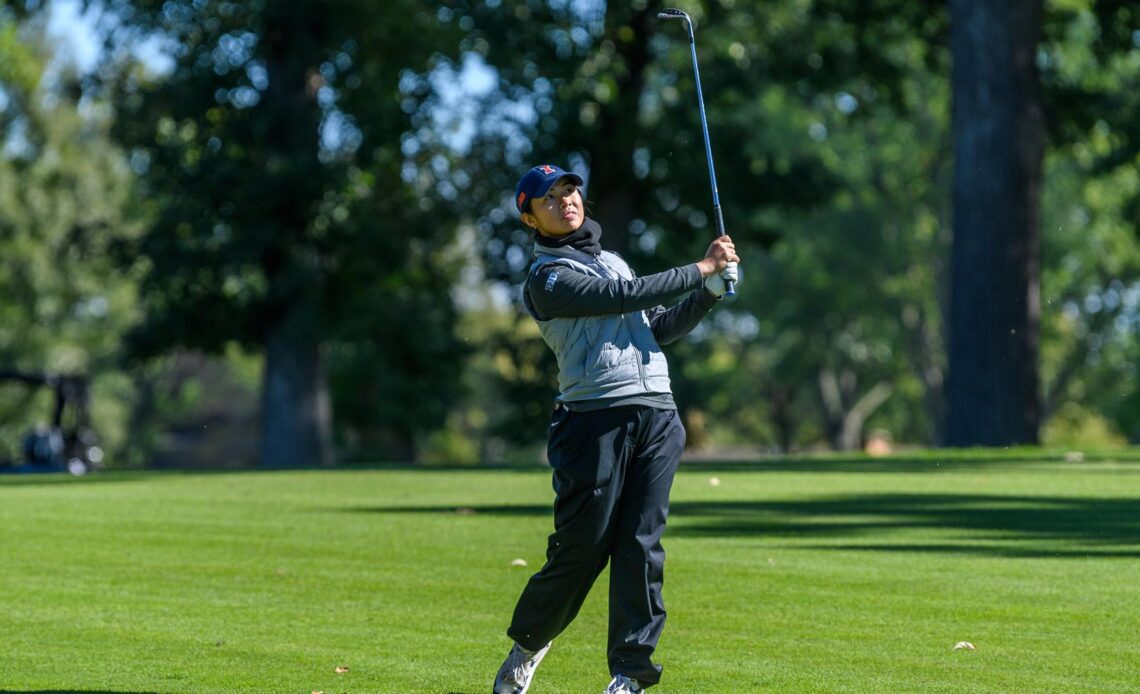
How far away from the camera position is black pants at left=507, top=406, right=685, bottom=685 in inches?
253

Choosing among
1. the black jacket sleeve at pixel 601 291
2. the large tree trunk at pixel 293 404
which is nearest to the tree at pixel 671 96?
the large tree trunk at pixel 293 404

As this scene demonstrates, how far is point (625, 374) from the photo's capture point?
6.46m

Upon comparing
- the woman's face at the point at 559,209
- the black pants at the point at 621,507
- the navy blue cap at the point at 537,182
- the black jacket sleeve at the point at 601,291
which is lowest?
the black pants at the point at 621,507

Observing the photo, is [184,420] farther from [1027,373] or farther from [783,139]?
[1027,373]

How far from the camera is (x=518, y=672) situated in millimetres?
6734

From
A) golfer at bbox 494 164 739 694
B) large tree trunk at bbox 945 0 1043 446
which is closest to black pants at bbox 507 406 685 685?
golfer at bbox 494 164 739 694

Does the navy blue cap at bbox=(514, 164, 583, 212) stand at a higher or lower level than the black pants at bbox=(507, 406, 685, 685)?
higher

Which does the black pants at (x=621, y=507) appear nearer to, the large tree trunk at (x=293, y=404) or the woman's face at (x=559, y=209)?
the woman's face at (x=559, y=209)

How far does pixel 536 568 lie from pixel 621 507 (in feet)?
14.3

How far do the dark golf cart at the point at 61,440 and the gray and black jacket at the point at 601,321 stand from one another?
28299mm

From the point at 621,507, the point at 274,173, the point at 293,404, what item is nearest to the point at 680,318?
the point at 621,507

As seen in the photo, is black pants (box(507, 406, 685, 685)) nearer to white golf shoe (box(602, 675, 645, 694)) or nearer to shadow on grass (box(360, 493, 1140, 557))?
white golf shoe (box(602, 675, 645, 694))

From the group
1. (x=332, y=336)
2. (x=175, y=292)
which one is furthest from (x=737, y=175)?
(x=175, y=292)

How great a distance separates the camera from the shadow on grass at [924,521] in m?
11.4
